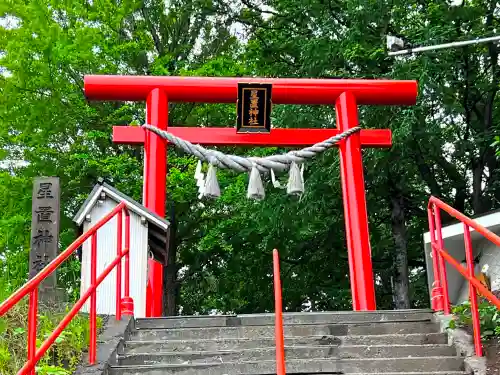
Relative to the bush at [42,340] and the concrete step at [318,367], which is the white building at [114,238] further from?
the concrete step at [318,367]

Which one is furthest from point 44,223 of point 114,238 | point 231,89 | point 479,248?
point 479,248

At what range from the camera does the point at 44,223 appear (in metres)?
8.37

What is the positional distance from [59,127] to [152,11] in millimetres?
4324

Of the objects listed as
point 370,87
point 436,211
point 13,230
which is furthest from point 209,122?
point 436,211

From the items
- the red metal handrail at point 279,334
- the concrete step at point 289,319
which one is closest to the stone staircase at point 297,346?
the concrete step at point 289,319

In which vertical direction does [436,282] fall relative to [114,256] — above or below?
below

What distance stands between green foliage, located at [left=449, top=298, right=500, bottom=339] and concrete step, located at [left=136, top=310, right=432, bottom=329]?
1.00 feet

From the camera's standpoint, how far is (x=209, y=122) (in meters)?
16.2

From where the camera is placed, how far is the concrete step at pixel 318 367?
4.46 m

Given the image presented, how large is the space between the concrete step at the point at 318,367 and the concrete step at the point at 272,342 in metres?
0.41

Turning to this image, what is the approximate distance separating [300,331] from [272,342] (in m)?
0.32

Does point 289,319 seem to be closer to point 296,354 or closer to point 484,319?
point 296,354

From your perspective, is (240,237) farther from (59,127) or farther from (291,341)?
A: (291,341)

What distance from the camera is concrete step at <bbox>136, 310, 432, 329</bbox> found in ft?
17.7
